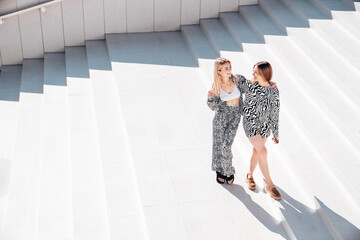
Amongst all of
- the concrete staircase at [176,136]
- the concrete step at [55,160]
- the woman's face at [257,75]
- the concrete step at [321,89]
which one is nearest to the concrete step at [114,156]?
the concrete staircase at [176,136]

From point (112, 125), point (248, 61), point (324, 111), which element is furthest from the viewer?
point (248, 61)

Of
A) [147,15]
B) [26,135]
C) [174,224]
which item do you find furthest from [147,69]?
[174,224]

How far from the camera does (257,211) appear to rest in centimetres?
497

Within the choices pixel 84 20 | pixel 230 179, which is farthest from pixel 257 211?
pixel 84 20

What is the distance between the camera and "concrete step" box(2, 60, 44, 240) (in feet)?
17.8

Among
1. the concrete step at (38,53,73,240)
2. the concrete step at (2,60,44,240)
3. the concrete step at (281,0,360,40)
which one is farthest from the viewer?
the concrete step at (281,0,360,40)

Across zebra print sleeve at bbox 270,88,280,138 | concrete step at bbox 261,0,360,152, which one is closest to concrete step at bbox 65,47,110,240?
zebra print sleeve at bbox 270,88,280,138

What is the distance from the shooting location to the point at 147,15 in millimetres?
8148

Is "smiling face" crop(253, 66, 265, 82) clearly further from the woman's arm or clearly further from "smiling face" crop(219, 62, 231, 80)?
the woman's arm

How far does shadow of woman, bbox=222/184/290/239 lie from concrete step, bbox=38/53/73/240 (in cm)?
165

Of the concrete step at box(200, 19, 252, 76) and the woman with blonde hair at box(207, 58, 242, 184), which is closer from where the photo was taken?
the woman with blonde hair at box(207, 58, 242, 184)

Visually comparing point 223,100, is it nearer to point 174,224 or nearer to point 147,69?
point 174,224

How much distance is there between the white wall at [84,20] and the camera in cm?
780

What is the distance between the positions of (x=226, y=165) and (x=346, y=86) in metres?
1.79
